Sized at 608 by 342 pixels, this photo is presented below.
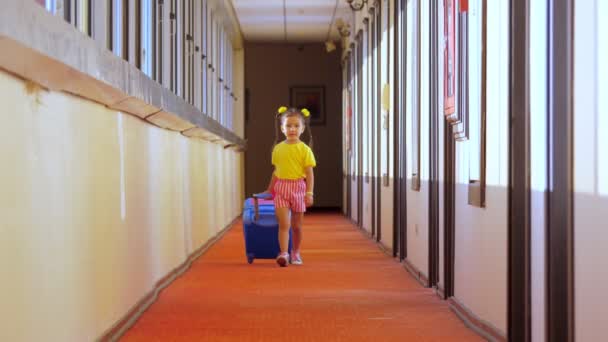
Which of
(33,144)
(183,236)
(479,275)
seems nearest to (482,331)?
→ (479,275)

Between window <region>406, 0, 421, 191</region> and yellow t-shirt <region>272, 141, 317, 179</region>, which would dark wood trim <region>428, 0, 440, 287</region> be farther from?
yellow t-shirt <region>272, 141, 317, 179</region>

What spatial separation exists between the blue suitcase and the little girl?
171 millimetres

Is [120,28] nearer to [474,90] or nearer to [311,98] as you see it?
[474,90]

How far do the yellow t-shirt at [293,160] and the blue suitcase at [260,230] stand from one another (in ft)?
1.14

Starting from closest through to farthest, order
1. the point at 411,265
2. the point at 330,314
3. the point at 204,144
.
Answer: the point at 330,314 → the point at 411,265 → the point at 204,144

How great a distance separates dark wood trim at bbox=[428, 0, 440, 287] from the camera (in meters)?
6.25

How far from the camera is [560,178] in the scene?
331 cm

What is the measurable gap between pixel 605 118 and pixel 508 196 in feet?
3.94

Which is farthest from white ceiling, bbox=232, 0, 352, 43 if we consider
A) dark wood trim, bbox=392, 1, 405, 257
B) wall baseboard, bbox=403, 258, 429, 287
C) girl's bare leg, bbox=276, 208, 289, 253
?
wall baseboard, bbox=403, 258, 429, 287

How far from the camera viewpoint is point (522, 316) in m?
3.83

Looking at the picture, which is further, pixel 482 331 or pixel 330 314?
pixel 330 314

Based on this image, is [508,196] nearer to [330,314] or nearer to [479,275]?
[479,275]

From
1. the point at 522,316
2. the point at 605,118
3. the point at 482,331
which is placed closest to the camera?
the point at 605,118

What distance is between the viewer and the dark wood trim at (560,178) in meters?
3.21
